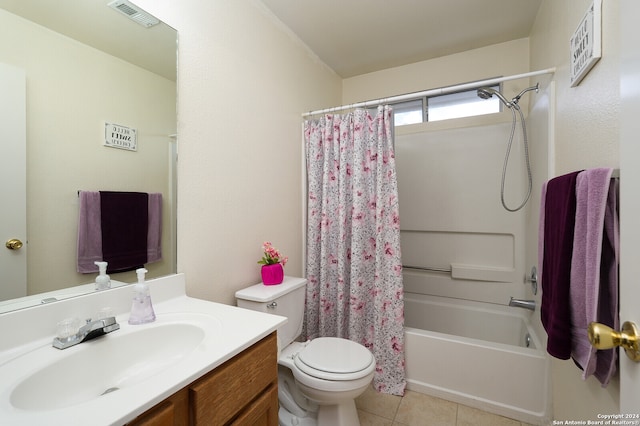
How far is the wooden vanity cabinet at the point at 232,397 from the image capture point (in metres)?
0.67

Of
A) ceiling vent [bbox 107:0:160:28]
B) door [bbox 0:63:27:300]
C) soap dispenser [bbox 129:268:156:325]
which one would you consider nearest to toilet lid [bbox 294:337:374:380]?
soap dispenser [bbox 129:268:156:325]

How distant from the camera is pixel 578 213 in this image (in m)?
0.90

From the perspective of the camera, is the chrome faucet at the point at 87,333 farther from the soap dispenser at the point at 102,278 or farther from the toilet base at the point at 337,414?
the toilet base at the point at 337,414

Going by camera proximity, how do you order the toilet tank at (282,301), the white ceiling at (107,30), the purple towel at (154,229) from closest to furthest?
the white ceiling at (107,30) < the purple towel at (154,229) < the toilet tank at (282,301)

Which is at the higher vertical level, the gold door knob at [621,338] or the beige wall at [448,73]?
the beige wall at [448,73]

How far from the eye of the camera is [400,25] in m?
2.00

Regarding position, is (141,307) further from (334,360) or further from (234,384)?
(334,360)

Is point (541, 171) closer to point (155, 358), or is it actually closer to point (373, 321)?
point (373, 321)

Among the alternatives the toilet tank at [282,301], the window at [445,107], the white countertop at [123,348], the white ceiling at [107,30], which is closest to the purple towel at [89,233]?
the white countertop at [123,348]

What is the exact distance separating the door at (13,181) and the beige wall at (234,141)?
0.51m

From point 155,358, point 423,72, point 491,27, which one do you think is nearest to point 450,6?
point 491,27

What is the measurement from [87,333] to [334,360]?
3.30ft

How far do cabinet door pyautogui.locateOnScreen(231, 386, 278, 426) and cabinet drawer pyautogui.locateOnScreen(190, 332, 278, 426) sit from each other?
0.06ft

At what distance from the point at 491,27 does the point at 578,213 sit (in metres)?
1.79
